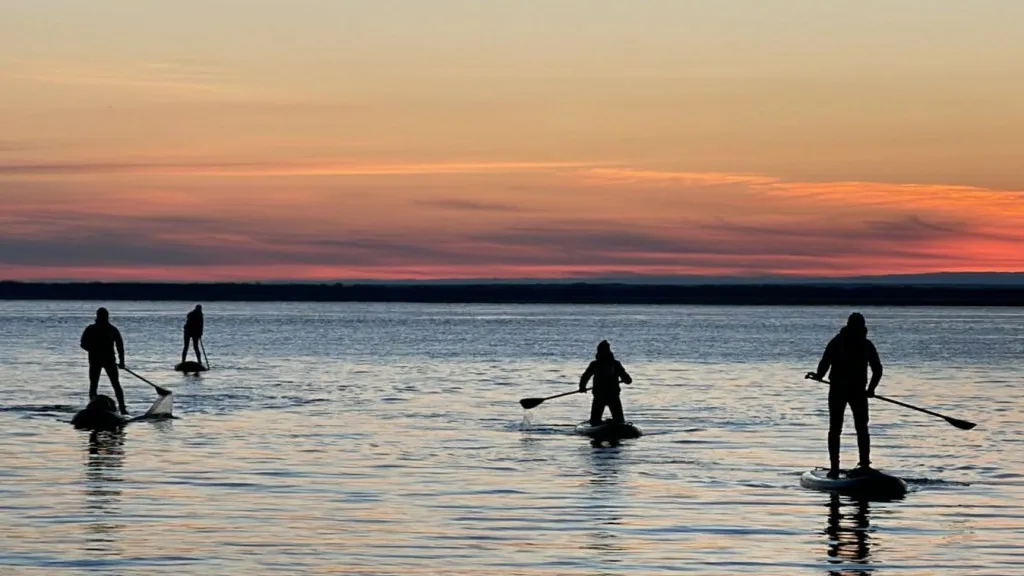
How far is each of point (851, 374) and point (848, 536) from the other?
A: 164 inches

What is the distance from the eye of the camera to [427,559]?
15.9m

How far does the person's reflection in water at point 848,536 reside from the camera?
15641 mm

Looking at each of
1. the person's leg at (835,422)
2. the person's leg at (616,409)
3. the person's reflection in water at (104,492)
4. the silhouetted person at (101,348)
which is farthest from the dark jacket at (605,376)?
the silhouetted person at (101,348)

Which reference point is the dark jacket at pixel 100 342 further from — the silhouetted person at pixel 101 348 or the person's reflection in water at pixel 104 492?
the person's reflection in water at pixel 104 492

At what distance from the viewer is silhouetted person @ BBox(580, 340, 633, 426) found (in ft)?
95.5

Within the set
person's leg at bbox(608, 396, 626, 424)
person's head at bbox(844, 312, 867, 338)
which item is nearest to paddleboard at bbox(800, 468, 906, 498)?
person's head at bbox(844, 312, 867, 338)

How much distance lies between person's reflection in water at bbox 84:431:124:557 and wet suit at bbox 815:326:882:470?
8.33 meters

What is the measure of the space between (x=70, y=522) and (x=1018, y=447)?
1612 cm

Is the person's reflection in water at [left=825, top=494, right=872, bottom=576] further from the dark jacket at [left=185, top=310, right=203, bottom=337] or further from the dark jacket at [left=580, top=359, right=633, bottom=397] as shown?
the dark jacket at [left=185, top=310, right=203, bottom=337]

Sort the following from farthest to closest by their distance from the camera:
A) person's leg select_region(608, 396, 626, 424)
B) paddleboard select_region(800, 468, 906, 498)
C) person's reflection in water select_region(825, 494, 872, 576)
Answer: person's leg select_region(608, 396, 626, 424) → paddleboard select_region(800, 468, 906, 498) → person's reflection in water select_region(825, 494, 872, 576)

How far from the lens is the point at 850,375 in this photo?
2152 centimetres

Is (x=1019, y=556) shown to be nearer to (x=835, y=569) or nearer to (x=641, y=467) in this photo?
(x=835, y=569)

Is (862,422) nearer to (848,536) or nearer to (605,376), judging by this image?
Answer: (848,536)

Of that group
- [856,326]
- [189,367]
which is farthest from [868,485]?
[189,367]
